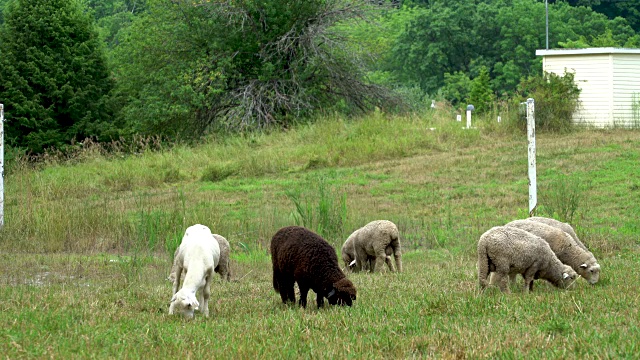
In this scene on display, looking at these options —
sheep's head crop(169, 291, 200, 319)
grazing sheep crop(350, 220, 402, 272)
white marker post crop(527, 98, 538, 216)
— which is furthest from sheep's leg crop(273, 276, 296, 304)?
white marker post crop(527, 98, 538, 216)

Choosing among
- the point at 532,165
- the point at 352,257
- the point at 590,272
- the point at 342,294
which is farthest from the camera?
the point at 532,165

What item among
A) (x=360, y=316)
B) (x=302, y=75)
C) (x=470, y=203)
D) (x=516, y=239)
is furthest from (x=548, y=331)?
(x=302, y=75)

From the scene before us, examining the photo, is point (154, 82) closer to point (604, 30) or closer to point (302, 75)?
point (302, 75)

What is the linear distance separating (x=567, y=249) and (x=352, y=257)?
459cm

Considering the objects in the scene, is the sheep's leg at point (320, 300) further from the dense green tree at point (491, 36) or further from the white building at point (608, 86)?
the dense green tree at point (491, 36)

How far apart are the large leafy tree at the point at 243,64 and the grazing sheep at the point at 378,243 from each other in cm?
2069

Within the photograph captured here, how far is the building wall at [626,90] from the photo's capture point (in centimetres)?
3166

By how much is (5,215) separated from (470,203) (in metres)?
10.6

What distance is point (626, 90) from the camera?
31.9 metres

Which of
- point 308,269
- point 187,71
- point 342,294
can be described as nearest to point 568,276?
point 342,294

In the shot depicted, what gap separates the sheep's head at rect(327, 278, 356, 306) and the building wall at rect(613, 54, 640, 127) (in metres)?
23.9

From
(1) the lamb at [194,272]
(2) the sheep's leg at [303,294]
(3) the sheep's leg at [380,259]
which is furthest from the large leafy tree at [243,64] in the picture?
(2) the sheep's leg at [303,294]

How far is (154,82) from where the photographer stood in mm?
37344

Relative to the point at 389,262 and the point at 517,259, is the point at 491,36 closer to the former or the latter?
the point at 389,262
